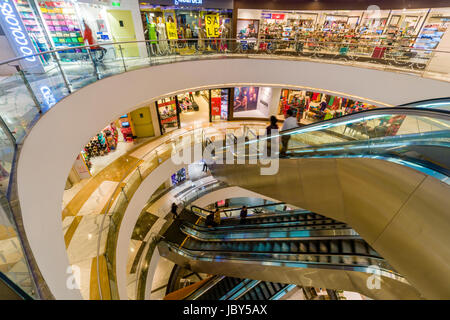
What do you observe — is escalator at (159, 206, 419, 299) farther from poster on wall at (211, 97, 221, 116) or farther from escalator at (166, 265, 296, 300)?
poster on wall at (211, 97, 221, 116)

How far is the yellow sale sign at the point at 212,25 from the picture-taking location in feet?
34.4

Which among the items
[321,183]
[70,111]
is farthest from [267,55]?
[70,111]

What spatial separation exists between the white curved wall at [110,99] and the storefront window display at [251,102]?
2.81 metres

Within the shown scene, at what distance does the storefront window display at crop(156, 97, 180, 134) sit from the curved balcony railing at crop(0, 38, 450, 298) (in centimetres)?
340

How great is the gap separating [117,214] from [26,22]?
263 inches

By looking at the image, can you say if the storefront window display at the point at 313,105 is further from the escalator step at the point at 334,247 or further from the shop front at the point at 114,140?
the escalator step at the point at 334,247

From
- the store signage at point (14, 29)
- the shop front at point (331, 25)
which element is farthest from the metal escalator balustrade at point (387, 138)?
the shop front at point (331, 25)

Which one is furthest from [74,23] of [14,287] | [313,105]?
[313,105]

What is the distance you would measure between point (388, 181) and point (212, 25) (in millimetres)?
10882

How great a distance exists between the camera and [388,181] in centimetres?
294

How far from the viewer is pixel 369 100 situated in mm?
8781

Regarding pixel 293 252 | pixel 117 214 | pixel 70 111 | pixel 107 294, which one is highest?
pixel 70 111

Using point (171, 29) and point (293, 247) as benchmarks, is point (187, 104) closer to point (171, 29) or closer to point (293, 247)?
point (171, 29)

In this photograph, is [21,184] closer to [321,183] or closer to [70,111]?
[70,111]
